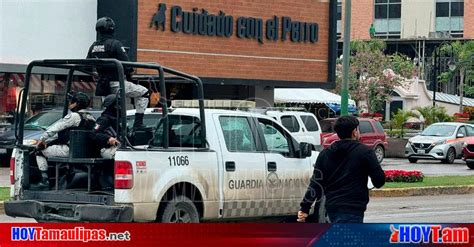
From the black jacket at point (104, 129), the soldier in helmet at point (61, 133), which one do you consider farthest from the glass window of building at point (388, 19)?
the soldier in helmet at point (61, 133)

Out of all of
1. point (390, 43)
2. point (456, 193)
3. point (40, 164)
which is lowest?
point (456, 193)

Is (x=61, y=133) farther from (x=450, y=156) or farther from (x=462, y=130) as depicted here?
(x=462, y=130)

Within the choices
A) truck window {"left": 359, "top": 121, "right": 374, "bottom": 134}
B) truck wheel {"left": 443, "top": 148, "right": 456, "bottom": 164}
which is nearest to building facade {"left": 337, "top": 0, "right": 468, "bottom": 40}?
truck window {"left": 359, "top": 121, "right": 374, "bottom": 134}

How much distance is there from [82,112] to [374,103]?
42.8ft

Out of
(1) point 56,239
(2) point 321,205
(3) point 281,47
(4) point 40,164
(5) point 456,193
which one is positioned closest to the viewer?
(1) point 56,239

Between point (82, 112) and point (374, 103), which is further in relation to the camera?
point (374, 103)

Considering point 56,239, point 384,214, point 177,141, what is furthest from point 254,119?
point 384,214

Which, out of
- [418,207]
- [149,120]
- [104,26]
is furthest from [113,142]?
[418,207]

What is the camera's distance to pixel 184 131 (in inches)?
418

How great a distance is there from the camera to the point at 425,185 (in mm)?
22016

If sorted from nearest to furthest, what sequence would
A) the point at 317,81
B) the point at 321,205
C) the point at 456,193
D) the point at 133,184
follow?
the point at 321,205, the point at 133,184, the point at 317,81, the point at 456,193

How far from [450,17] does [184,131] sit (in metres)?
2.93

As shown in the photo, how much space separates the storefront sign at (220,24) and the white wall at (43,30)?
2.06 meters

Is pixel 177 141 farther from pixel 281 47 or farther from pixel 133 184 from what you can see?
pixel 281 47
